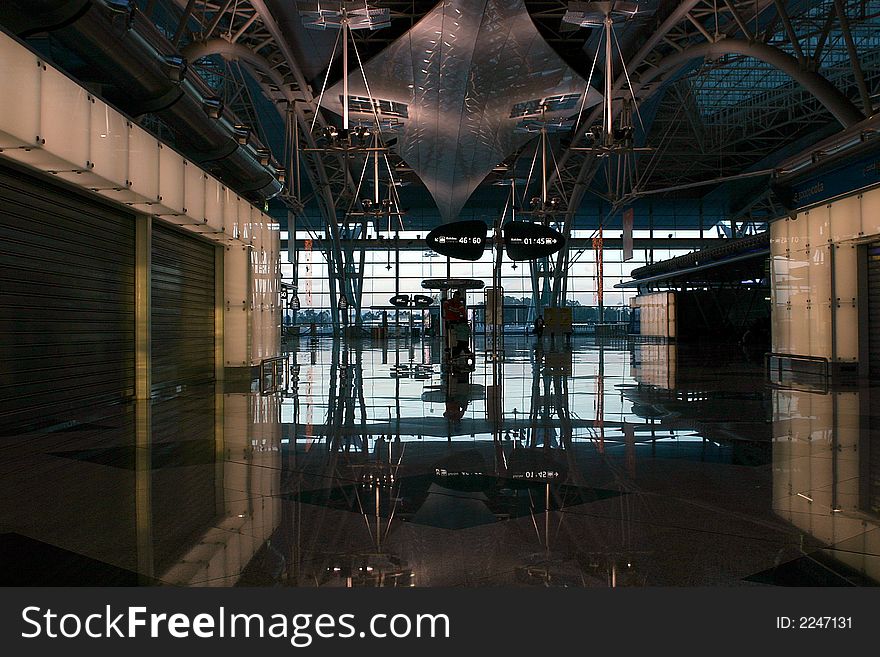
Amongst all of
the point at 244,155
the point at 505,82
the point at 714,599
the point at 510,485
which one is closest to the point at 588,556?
the point at 714,599

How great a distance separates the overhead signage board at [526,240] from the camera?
110ft

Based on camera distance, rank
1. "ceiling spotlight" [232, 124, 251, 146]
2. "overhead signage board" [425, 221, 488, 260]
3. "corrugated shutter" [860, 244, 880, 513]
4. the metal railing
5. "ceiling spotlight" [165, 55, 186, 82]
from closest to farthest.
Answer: "corrugated shutter" [860, 244, 880, 513], "ceiling spotlight" [165, 55, 186, 82], the metal railing, "ceiling spotlight" [232, 124, 251, 146], "overhead signage board" [425, 221, 488, 260]

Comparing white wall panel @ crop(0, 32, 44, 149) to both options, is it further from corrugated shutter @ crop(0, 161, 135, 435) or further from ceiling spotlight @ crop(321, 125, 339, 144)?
ceiling spotlight @ crop(321, 125, 339, 144)

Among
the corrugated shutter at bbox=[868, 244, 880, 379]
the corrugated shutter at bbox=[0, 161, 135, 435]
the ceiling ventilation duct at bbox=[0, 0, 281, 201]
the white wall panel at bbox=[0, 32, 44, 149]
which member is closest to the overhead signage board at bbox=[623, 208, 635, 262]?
the corrugated shutter at bbox=[868, 244, 880, 379]

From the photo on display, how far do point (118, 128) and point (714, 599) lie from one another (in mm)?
10192

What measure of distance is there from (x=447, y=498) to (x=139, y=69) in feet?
32.5

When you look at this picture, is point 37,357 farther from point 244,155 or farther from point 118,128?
point 244,155

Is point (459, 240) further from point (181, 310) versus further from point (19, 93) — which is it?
point (19, 93)

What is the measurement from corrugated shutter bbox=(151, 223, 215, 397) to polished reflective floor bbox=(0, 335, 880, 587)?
123 inches

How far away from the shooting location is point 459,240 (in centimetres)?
3033

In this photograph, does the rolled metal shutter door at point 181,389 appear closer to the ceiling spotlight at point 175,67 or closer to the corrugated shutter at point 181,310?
the corrugated shutter at point 181,310

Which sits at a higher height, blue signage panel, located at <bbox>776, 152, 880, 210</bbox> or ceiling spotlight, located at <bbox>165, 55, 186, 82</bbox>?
ceiling spotlight, located at <bbox>165, 55, 186, 82</bbox>

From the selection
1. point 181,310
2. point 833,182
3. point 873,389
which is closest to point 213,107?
point 181,310

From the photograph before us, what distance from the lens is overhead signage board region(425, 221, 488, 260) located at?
30219 mm
